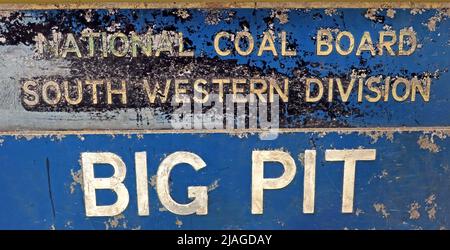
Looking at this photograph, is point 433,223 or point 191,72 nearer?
point 191,72

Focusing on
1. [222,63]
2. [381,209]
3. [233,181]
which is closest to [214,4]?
[222,63]

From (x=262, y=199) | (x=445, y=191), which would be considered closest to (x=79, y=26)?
(x=262, y=199)

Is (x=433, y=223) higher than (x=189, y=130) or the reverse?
the reverse

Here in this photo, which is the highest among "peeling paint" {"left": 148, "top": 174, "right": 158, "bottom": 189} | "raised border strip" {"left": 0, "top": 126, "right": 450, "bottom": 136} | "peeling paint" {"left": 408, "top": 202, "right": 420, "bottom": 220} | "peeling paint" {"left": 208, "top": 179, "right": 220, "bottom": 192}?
"raised border strip" {"left": 0, "top": 126, "right": 450, "bottom": 136}

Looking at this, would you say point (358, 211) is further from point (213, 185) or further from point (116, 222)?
point (116, 222)

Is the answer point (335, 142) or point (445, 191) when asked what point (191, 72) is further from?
point (445, 191)

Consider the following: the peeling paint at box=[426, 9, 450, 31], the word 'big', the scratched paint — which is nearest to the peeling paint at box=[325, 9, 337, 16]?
the scratched paint

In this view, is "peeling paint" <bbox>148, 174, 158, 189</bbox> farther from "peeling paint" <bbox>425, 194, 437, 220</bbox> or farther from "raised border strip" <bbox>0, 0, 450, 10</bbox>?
"peeling paint" <bbox>425, 194, 437, 220</bbox>

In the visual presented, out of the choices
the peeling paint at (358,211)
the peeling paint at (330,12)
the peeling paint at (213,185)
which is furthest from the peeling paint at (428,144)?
the peeling paint at (213,185)
